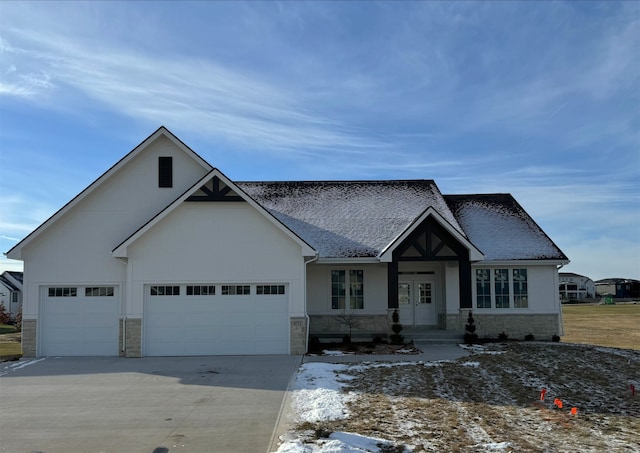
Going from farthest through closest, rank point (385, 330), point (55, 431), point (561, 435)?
point (385, 330), point (55, 431), point (561, 435)

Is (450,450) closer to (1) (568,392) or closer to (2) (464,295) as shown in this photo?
(1) (568,392)

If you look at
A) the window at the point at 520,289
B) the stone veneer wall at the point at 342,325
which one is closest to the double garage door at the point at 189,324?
the stone veneer wall at the point at 342,325

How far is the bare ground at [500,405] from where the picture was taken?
8.00 m

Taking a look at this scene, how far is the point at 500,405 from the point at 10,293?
55.5m

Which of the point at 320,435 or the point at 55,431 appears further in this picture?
the point at 55,431

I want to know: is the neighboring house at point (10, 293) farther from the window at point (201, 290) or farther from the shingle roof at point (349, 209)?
the window at point (201, 290)

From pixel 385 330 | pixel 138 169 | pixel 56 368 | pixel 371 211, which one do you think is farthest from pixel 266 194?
pixel 56 368

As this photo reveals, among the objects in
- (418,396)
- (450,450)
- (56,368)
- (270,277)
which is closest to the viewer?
(450,450)

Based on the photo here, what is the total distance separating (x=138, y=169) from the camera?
18.9 metres

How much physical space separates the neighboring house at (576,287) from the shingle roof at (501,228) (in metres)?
79.0

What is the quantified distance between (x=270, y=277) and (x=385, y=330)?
17.7ft

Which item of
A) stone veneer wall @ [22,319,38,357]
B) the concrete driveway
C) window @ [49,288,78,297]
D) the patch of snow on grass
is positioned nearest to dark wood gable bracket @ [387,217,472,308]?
the concrete driveway

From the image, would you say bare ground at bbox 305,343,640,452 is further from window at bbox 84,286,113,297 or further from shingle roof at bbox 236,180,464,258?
window at bbox 84,286,113,297

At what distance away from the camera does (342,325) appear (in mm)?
20266
